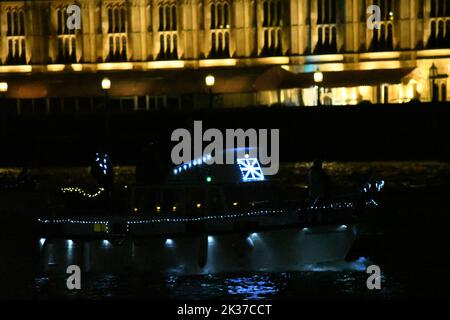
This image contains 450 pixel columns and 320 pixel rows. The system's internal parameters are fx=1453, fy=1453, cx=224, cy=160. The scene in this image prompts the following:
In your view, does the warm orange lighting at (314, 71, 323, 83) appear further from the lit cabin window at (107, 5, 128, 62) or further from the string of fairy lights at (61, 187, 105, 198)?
the string of fairy lights at (61, 187, 105, 198)

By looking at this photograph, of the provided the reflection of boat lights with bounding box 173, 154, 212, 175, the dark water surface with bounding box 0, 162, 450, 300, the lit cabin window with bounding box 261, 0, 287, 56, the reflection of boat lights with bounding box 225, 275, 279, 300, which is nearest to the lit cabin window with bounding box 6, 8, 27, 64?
the lit cabin window with bounding box 261, 0, 287, 56

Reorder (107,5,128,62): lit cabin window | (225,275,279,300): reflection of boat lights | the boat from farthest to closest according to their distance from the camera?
(107,5,128,62): lit cabin window → the boat → (225,275,279,300): reflection of boat lights

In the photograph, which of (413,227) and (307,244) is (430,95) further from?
(307,244)

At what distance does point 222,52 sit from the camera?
76.9 meters

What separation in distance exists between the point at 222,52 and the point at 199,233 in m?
45.6

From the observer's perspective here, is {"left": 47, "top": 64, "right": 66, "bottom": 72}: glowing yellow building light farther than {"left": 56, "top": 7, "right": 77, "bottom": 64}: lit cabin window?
No

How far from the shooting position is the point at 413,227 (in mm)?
40750

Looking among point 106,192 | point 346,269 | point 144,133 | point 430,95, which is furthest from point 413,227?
point 430,95

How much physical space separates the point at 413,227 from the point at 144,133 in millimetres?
28946

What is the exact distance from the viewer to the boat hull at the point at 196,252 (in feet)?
106

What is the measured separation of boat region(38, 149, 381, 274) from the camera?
32125mm

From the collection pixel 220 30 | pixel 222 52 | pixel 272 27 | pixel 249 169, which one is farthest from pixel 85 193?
pixel 272 27

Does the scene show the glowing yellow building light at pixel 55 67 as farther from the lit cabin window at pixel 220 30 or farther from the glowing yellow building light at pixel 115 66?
the lit cabin window at pixel 220 30

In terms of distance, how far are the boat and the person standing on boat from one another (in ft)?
0.95
